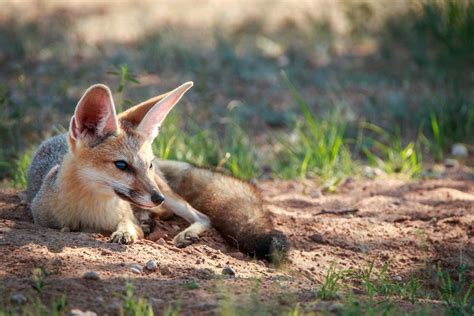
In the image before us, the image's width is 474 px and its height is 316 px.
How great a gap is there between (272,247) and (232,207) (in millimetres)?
657

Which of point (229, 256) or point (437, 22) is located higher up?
point (437, 22)

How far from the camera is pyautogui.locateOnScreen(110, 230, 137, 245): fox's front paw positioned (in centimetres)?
462

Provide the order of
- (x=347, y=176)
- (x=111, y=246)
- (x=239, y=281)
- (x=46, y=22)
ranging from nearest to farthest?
(x=239, y=281)
(x=111, y=246)
(x=347, y=176)
(x=46, y=22)

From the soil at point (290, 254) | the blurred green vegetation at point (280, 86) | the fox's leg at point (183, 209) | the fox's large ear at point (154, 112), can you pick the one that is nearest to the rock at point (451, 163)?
the blurred green vegetation at point (280, 86)

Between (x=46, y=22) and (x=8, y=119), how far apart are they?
12.8ft

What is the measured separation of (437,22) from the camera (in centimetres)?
970

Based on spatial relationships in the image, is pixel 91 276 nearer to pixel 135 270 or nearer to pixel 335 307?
pixel 135 270

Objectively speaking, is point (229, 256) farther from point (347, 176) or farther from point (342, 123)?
point (342, 123)

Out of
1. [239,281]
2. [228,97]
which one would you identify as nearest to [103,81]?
[228,97]

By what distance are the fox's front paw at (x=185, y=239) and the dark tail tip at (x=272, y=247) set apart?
18.5 inches

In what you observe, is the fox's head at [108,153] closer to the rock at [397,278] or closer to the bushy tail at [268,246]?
the bushy tail at [268,246]

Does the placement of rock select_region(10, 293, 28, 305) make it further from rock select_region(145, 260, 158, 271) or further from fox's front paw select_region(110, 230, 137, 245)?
fox's front paw select_region(110, 230, 137, 245)

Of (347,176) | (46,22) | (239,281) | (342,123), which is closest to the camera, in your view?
(239,281)

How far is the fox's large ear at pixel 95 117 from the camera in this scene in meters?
4.43
